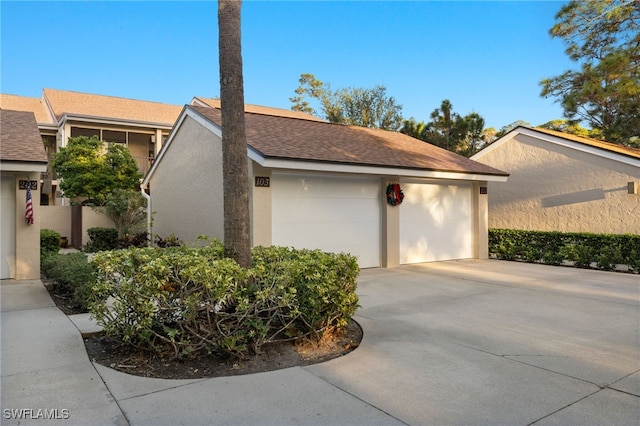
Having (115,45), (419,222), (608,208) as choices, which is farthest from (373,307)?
(115,45)

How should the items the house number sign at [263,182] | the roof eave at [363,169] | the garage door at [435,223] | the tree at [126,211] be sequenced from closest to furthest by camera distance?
the roof eave at [363,169], the house number sign at [263,182], the garage door at [435,223], the tree at [126,211]

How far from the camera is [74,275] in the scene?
6332mm

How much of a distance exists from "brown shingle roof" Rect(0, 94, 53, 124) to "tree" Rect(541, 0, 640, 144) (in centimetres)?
2374

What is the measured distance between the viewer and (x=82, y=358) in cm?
410

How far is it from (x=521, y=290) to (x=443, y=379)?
4.98 metres

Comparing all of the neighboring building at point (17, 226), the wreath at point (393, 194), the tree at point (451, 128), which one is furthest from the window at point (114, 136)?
the wreath at point (393, 194)

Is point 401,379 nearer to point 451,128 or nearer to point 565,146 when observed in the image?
point 565,146

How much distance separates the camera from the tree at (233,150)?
15.0ft

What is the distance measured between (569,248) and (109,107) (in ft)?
71.3

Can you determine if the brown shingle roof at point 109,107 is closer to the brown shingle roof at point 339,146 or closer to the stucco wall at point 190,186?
the stucco wall at point 190,186

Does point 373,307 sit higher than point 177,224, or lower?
lower

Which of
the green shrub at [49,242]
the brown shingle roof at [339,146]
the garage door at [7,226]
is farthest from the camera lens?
the green shrub at [49,242]

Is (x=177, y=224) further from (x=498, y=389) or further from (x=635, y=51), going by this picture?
(x=635, y=51)

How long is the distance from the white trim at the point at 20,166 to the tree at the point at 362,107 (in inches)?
988
